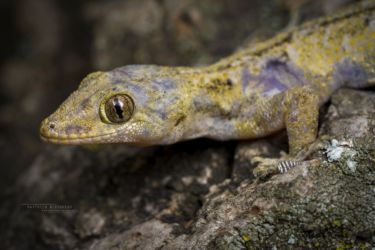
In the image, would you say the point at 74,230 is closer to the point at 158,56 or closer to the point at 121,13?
the point at 158,56

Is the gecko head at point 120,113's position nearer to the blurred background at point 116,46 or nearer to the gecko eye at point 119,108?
the gecko eye at point 119,108

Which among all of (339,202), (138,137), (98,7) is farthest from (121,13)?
(339,202)

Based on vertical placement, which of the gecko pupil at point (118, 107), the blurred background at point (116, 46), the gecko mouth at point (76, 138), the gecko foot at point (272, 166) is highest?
the blurred background at point (116, 46)

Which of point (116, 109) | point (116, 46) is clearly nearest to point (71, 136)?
point (116, 109)

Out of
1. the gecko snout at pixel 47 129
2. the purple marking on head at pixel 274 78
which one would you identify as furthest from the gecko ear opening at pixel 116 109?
the purple marking on head at pixel 274 78

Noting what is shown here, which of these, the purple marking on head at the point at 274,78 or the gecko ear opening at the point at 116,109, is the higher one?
the purple marking on head at the point at 274,78

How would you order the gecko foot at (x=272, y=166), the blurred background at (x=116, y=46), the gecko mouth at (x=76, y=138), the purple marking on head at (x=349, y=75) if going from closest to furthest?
the gecko foot at (x=272, y=166), the gecko mouth at (x=76, y=138), the purple marking on head at (x=349, y=75), the blurred background at (x=116, y=46)

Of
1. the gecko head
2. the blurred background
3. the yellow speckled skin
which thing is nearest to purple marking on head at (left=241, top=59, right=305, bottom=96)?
the yellow speckled skin

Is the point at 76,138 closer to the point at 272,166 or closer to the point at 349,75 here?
the point at 272,166
